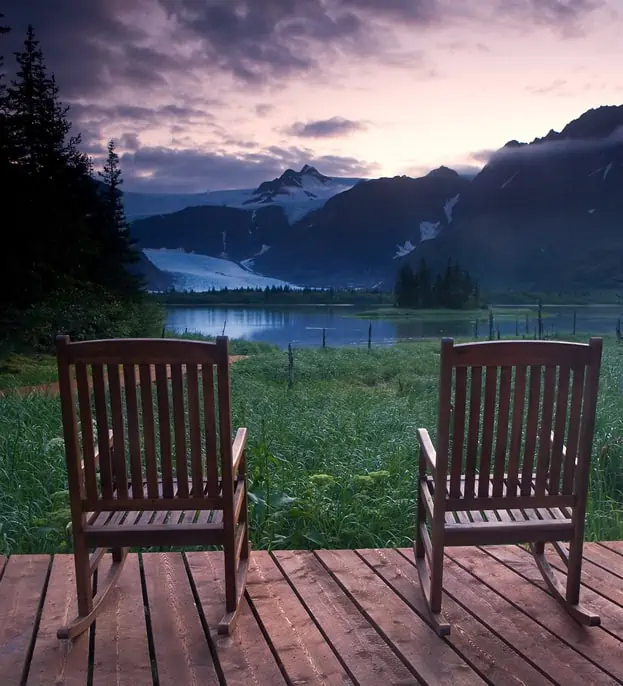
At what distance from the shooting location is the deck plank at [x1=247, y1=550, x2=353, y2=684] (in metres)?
1.33

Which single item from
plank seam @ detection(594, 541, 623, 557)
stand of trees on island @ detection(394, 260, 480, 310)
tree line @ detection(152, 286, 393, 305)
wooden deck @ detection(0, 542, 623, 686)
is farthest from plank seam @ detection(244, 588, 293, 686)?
stand of trees on island @ detection(394, 260, 480, 310)

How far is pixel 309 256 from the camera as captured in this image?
2512 centimetres

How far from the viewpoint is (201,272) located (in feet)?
56.2

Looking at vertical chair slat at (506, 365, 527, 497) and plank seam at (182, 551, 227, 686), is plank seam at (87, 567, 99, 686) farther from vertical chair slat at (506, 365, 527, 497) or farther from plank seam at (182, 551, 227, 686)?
vertical chair slat at (506, 365, 527, 497)

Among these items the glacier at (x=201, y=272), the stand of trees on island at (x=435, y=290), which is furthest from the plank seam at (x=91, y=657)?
the stand of trees on island at (x=435, y=290)

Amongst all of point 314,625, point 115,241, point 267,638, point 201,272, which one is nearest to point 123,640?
point 267,638

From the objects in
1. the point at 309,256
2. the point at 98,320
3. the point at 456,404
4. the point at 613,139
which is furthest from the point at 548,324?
the point at 613,139

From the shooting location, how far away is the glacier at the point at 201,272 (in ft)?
51.0

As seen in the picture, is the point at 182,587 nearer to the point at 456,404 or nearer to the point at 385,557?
the point at 385,557

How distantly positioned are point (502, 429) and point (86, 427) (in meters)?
1.01

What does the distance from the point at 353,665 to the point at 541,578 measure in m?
0.76

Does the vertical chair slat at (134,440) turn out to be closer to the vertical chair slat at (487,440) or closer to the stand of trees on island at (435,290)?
the vertical chair slat at (487,440)

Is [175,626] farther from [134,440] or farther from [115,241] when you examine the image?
[115,241]

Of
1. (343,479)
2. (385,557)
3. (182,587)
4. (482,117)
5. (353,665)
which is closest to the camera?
(353,665)
